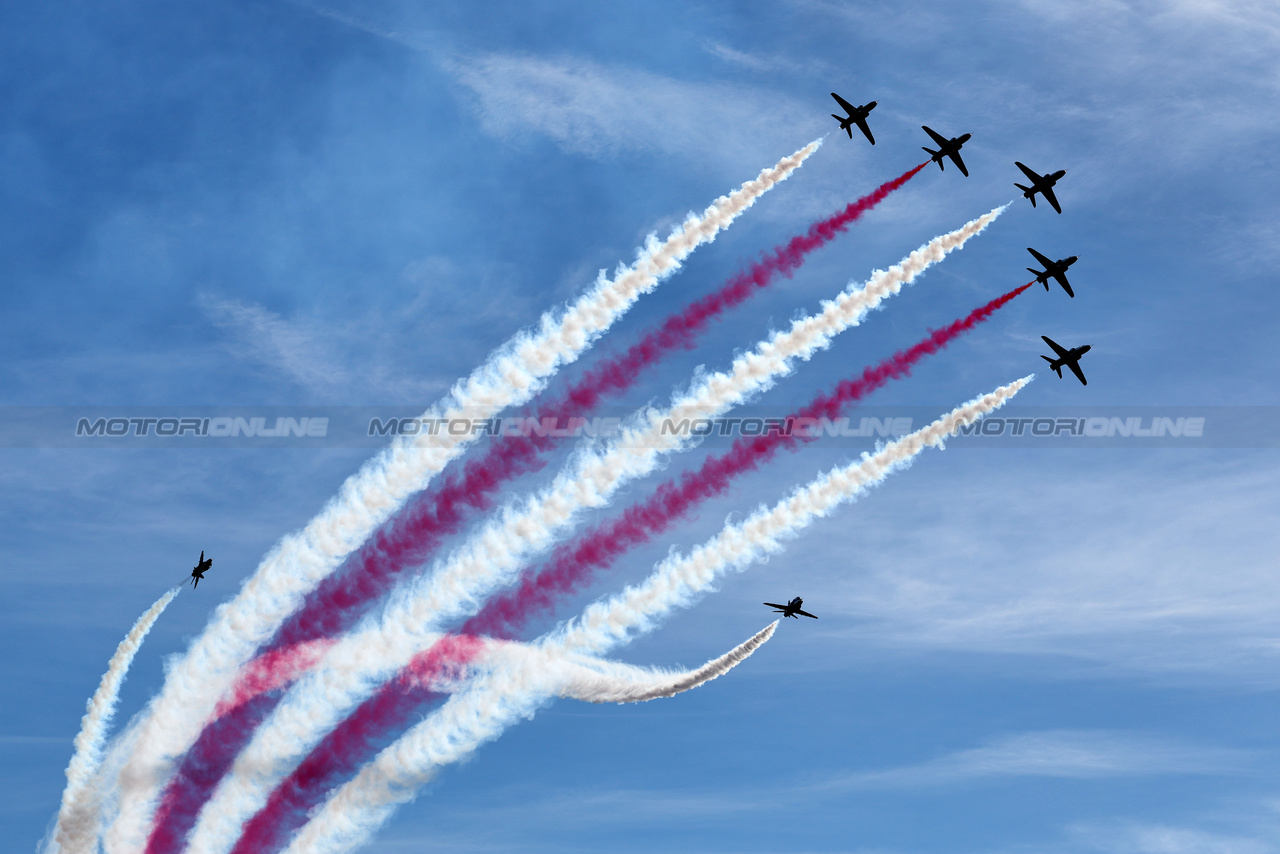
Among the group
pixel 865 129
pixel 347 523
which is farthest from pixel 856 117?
pixel 347 523

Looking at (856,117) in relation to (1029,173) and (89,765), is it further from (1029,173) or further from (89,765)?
(89,765)

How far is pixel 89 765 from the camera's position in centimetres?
8475

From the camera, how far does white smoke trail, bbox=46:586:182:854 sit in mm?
84250

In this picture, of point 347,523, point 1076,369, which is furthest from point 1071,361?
point 347,523

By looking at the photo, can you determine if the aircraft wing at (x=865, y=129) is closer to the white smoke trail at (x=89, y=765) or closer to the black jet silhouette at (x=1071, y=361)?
the black jet silhouette at (x=1071, y=361)

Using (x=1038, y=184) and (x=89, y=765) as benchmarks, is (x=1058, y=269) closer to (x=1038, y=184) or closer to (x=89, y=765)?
(x=1038, y=184)

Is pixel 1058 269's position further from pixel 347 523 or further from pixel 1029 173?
pixel 347 523

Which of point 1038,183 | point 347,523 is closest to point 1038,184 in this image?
point 1038,183

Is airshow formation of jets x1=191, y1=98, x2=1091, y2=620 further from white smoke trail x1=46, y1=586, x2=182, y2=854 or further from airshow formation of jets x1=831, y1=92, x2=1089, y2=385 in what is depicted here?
white smoke trail x1=46, y1=586, x2=182, y2=854

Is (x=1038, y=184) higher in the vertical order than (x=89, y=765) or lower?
higher

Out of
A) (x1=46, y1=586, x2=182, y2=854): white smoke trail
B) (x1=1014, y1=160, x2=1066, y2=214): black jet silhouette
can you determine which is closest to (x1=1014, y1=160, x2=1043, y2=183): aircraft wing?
(x1=1014, y1=160, x2=1066, y2=214): black jet silhouette

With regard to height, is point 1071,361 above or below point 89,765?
above

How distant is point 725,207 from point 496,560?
1289 inches

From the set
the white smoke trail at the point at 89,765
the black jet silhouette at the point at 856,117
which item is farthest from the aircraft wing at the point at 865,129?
the white smoke trail at the point at 89,765
